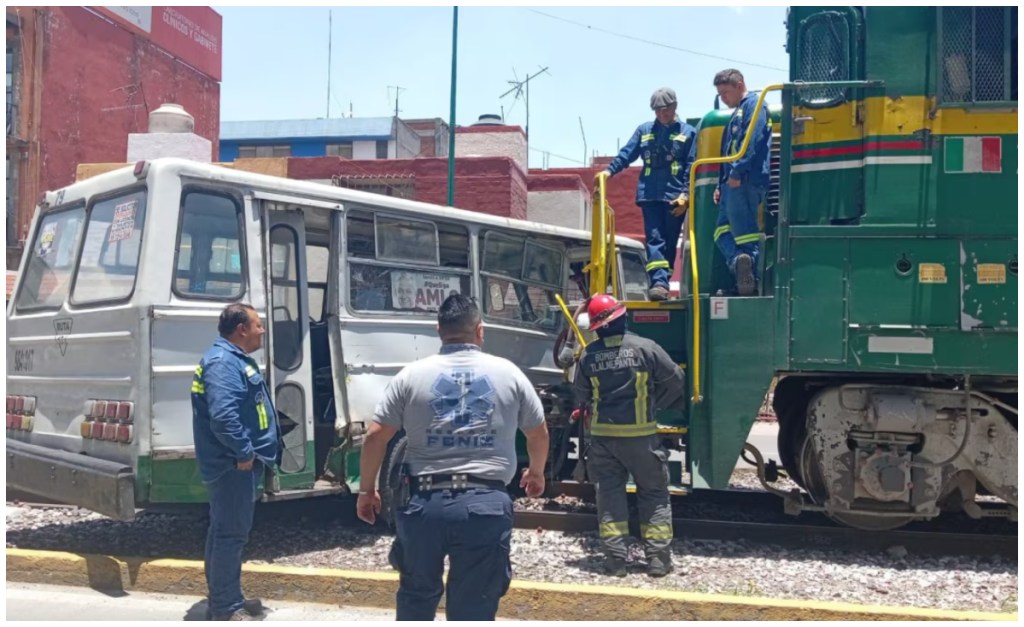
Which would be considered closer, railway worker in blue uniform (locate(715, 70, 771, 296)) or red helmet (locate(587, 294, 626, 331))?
red helmet (locate(587, 294, 626, 331))

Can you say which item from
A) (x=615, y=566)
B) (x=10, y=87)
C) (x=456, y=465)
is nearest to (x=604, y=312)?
(x=615, y=566)

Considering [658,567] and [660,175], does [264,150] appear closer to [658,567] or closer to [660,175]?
[660,175]

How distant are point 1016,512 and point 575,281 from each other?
3.84 metres

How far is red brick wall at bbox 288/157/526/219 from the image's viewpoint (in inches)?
743

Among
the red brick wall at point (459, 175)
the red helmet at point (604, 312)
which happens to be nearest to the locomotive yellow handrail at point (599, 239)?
the red helmet at point (604, 312)

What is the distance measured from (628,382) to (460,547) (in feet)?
7.68

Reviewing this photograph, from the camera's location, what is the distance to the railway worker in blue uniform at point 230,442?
4.50 metres

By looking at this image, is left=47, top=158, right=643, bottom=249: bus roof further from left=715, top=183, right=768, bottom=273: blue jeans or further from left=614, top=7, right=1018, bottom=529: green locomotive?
left=614, top=7, right=1018, bottom=529: green locomotive

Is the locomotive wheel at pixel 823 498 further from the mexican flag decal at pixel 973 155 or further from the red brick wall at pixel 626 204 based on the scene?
the red brick wall at pixel 626 204

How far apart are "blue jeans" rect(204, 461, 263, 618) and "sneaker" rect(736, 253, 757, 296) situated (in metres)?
3.27

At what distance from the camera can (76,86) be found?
22547 millimetres

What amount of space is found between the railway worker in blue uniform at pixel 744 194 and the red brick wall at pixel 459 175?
40.9ft

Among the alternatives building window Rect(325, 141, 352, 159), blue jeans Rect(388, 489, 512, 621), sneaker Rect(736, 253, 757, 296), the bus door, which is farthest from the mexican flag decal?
building window Rect(325, 141, 352, 159)

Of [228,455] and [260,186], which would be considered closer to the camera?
[228,455]
